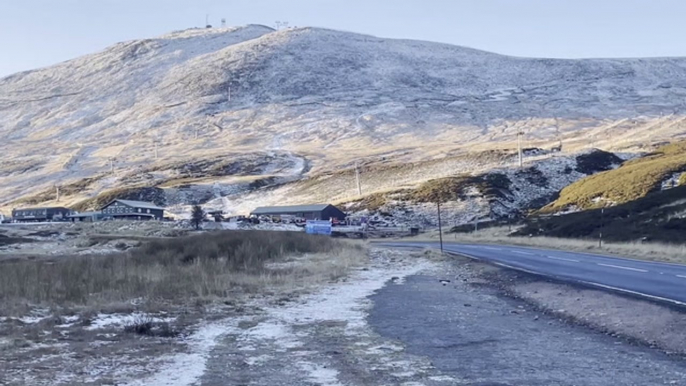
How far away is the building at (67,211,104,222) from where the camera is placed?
4333 inches

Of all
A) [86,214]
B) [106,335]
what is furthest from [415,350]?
[86,214]

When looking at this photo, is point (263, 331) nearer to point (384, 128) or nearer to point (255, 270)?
point (255, 270)

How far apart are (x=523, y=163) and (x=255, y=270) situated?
287 feet

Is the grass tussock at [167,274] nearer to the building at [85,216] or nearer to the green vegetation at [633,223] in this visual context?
the green vegetation at [633,223]

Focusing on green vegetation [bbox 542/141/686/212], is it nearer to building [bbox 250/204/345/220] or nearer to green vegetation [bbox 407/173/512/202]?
green vegetation [bbox 407/173/512/202]

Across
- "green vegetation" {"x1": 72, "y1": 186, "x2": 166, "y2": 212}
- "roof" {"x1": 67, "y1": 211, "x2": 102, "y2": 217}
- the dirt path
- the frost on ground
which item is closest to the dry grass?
the dirt path

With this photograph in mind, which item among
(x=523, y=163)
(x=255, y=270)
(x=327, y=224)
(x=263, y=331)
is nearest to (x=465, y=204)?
(x=523, y=163)

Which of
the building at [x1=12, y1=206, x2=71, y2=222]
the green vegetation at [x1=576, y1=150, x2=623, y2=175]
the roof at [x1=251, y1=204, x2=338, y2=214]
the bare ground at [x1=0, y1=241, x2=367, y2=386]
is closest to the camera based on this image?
the bare ground at [x1=0, y1=241, x2=367, y2=386]

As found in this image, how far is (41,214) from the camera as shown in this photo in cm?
11356

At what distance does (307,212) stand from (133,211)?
24.4 m

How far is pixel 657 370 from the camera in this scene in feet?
34.1

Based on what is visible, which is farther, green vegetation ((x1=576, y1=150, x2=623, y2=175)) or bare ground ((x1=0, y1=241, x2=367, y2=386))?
green vegetation ((x1=576, y1=150, x2=623, y2=175))

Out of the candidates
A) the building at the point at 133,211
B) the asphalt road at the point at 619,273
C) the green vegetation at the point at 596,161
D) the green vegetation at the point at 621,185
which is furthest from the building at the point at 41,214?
the asphalt road at the point at 619,273

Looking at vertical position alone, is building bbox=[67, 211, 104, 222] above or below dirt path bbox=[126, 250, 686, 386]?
above
